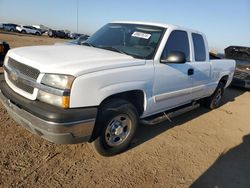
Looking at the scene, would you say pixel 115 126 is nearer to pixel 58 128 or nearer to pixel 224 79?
pixel 58 128

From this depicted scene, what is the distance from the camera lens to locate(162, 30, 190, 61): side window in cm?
428

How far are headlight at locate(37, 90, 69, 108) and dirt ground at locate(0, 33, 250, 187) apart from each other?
0.92 metres

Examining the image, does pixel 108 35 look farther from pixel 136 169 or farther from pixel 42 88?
pixel 136 169

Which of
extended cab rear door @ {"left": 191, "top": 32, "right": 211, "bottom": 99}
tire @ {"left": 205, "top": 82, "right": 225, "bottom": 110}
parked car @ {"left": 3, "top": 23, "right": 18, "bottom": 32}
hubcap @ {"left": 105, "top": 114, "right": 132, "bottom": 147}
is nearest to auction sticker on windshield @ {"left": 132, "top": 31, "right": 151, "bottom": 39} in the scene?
extended cab rear door @ {"left": 191, "top": 32, "right": 211, "bottom": 99}

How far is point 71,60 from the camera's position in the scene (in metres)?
3.23

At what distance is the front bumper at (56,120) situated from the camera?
2.90 m

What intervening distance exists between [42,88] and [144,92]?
4.89 ft

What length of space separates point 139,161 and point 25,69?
2007mm

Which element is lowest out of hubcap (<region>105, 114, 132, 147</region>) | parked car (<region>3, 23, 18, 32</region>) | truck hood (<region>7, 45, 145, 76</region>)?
parked car (<region>3, 23, 18, 32</region>)

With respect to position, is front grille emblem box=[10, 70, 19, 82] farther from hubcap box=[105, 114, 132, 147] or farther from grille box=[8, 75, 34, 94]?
hubcap box=[105, 114, 132, 147]

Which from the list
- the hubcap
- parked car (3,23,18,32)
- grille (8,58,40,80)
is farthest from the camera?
parked car (3,23,18,32)

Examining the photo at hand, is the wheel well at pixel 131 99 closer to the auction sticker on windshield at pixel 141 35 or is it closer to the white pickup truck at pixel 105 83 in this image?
the white pickup truck at pixel 105 83

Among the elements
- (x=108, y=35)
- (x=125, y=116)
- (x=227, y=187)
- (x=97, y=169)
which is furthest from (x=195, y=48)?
(x=97, y=169)

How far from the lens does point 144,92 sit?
3832 mm
